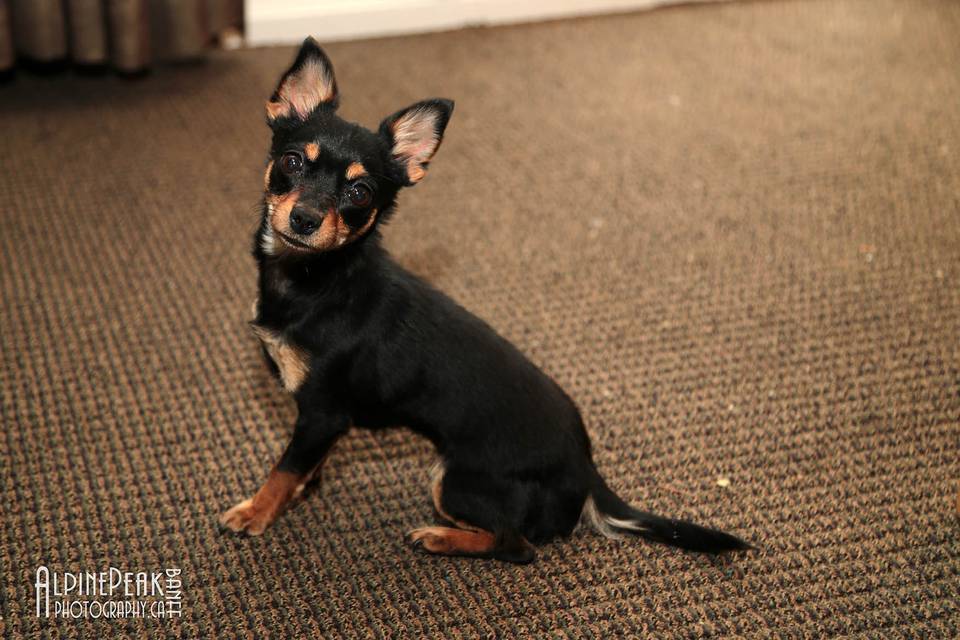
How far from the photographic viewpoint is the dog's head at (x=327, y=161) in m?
1.61

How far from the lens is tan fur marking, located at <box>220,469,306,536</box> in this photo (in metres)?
1.81

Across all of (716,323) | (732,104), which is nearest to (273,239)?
(716,323)

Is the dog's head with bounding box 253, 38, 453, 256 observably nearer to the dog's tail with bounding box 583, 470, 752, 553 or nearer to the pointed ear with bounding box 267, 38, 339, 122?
the pointed ear with bounding box 267, 38, 339, 122

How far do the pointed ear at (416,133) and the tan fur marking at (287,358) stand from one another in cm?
36

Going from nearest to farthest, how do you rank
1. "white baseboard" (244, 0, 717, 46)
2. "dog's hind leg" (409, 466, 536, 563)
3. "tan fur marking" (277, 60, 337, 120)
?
"tan fur marking" (277, 60, 337, 120), "dog's hind leg" (409, 466, 536, 563), "white baseboard" (244, 0, 717, 46)

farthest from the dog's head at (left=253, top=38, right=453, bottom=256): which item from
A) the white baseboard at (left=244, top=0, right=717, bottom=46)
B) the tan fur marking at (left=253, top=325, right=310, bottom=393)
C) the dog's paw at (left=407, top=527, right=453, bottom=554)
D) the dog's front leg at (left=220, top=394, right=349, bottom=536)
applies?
the white baseboard at (left=244, top=0, right=717, bottom=46)

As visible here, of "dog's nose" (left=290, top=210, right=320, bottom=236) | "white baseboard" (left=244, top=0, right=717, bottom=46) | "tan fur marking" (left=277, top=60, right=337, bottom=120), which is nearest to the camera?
"dog's nose" (left=290, top=210, right=320, bottom=236)

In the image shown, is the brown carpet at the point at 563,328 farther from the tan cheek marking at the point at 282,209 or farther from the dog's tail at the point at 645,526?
the tan cheek marking at the point at 282,209

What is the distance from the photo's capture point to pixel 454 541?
1828mm

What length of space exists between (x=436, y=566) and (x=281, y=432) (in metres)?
0.48

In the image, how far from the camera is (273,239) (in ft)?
5.71

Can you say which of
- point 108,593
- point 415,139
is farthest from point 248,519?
point 415,139

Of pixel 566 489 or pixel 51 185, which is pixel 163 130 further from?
pixel 566 489

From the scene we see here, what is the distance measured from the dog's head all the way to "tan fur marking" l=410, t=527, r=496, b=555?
1.92ft
